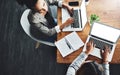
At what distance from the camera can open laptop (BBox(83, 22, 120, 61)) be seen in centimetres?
229

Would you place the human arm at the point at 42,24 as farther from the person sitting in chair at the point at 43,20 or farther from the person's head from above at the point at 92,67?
the person's head from above at the point at 92,67

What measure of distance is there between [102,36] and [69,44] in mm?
328

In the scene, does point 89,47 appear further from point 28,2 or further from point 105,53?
point 28,2

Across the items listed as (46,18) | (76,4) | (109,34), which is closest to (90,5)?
(76,4)

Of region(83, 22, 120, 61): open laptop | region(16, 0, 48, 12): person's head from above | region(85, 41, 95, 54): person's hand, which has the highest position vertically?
region(16, 0, 48, 12): person's head from above

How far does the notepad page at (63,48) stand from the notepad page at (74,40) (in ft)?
0.16

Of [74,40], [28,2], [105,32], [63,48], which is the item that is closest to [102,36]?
[105,32]

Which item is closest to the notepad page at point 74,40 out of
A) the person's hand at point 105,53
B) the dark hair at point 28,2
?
the person's hand at point 105,53

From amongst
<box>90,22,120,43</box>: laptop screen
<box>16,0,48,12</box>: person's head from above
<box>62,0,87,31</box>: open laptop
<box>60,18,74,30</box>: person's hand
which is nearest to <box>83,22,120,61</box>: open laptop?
<box>90,22,120,43</box>: laptop screen

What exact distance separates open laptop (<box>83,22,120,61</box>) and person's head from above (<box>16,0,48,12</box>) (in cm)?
54

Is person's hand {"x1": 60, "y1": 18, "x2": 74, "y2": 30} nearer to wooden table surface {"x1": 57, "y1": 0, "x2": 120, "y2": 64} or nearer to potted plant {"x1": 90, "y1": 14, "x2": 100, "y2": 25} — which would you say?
wooden table surface {"x1": 57, "y1": 0, "x2": 120, "y2": 64}

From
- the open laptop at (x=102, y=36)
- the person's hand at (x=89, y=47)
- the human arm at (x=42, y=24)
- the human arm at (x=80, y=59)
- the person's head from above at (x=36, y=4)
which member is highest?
the person's head from above at (x=36, y=4)

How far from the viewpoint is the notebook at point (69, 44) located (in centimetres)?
233

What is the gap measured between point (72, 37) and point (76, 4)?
0.34 m
